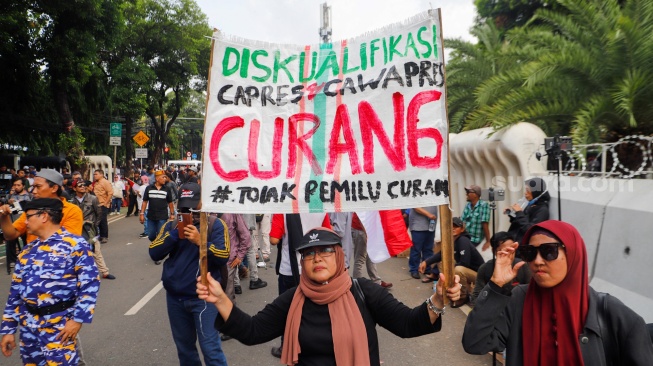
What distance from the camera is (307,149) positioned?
271cm

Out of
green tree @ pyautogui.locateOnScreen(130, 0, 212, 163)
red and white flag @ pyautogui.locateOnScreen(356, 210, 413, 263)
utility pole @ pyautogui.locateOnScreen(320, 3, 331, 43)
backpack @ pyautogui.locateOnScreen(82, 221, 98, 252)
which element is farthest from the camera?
green tree @ pyautogui.locateOnScreen(130, 0, 212, 163)

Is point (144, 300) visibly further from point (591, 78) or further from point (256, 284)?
point (591, 78)

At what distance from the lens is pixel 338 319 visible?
239cm

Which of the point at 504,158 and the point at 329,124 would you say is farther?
the point at 504,158

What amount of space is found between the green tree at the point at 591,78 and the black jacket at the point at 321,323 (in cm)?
647

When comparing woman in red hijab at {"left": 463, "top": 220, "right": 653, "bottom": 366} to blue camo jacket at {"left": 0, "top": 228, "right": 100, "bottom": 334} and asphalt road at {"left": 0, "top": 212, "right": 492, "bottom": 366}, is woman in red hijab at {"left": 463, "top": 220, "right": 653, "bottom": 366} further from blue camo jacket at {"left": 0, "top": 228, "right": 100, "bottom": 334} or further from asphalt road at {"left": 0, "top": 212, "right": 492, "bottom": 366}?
asphalt road at {"left": 0, "top": 212, "right": 492, "bottom": 366}

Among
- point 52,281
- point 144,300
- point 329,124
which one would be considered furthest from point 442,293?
point 144,300

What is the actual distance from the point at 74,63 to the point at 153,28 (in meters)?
12.4

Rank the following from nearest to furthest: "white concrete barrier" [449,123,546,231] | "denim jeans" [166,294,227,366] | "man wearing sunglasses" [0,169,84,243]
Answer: "denim jeans" [166,294,227,366]
"man wearing sunglasses" [0,169,84,243]
"white concrete barrier" [449,123,546,231]

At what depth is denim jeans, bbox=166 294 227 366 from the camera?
3.57 metres

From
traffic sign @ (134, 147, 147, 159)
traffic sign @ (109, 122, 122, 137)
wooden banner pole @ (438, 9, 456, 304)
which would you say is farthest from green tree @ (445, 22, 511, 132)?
traffic sign @ (134, 147, 147, 159)

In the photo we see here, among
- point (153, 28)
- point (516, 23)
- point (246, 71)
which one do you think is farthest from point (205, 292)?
point (153, 28)

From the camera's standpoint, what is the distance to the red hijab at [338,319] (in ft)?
7.75

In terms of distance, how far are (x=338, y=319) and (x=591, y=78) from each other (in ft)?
26.2
